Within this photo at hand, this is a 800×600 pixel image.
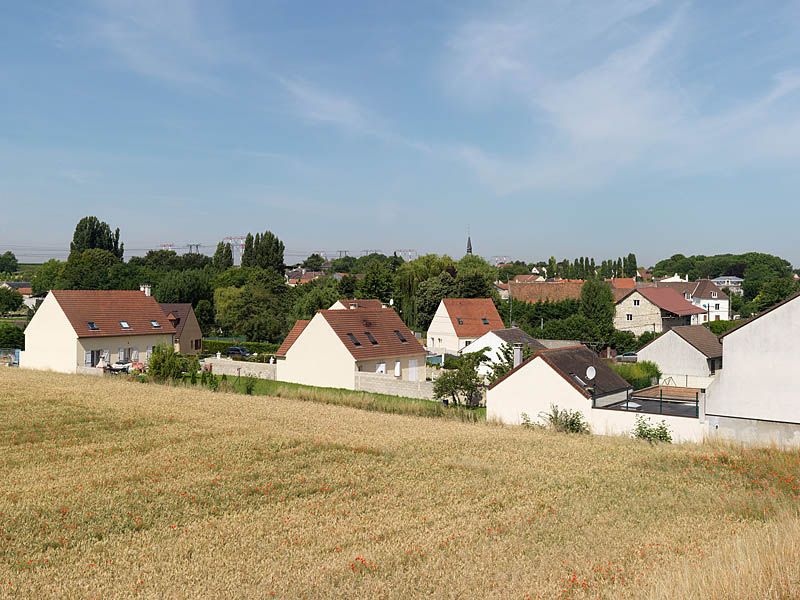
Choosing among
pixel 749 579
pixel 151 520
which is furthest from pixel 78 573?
pixel 749 579

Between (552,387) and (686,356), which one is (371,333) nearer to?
(552,387)

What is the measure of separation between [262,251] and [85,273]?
25606 mm

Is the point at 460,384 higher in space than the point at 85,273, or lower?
lower

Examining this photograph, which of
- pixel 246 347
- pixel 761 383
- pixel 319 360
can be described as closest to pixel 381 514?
pixel 761 383

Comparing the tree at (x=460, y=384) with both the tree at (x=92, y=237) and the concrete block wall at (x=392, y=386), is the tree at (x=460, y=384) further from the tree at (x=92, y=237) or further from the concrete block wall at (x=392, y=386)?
the tree at (x=92, y=237)

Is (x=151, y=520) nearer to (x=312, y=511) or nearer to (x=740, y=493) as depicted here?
(x=312, y=511)

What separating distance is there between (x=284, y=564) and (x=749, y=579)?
569 centimetres

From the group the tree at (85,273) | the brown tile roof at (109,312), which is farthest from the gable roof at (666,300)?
the tree at (85,273)

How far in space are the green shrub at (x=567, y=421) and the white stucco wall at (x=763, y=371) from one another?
420 centimetres

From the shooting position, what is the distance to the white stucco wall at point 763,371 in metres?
22.0

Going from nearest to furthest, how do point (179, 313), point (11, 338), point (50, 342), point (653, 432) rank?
point (653, 432)
point (50, 342)
point (11, 338)
point (179, 313)

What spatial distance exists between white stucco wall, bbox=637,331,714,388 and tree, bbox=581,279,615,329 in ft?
51.2

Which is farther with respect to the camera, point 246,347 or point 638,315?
point 638,315

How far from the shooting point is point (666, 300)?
64.1 meters
